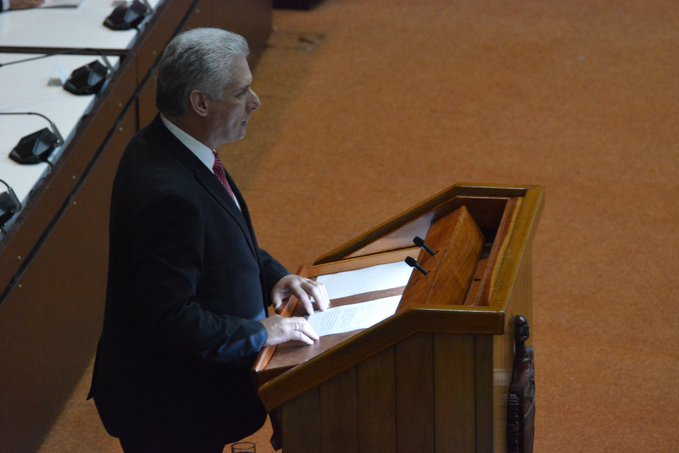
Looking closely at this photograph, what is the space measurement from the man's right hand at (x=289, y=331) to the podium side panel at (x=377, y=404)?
143 mm

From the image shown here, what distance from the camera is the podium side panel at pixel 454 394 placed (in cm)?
202

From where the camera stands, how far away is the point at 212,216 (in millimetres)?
2207

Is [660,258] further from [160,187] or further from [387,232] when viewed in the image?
[160,187]

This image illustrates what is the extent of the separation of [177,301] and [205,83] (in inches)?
15.6

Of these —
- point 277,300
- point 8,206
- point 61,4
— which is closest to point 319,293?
point 277,300

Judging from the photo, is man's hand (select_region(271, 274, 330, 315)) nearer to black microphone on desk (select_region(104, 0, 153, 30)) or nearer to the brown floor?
the brown floor

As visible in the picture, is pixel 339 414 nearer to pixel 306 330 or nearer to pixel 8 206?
pixel 306 330

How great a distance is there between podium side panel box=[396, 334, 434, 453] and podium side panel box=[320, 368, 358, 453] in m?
0.08

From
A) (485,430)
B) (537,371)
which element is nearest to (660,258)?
(537,371)

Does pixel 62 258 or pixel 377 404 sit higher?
pixel 377 404

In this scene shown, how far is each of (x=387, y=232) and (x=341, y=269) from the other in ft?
0.41

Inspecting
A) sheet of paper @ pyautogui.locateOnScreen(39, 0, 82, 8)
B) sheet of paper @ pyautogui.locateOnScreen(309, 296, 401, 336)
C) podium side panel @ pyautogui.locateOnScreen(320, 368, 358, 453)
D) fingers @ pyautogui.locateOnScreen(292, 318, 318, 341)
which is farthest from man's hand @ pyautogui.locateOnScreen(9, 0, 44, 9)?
podium side panel @ pyautogui.locateOnScreen(320, 368, 358, 453)

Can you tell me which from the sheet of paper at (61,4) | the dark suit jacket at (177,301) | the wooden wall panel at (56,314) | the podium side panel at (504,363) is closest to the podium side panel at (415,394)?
the podium side panel at (504,363)

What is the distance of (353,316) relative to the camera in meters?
2.24
